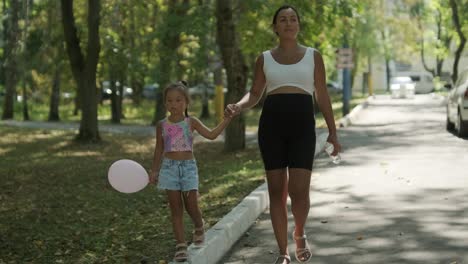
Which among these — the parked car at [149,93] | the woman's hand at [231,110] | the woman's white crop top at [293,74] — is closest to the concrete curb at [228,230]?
the woman's hand at [231,110]

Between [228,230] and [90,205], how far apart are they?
3.45 metres

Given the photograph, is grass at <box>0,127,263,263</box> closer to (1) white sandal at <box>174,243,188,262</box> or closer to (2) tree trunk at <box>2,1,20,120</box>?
(1) white sandal at <box>174,243,188,262</box>

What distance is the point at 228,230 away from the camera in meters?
6.81

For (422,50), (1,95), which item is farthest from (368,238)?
(1,95)

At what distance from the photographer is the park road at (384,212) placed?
20.8ft

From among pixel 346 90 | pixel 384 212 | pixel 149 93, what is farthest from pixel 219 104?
pixel 149 93

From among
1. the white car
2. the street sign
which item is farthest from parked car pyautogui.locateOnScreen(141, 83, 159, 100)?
the white car

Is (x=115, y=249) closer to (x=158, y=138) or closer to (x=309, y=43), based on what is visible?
(x=158, y=138)

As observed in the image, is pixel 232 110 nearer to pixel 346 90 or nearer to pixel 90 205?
pixel 90 205

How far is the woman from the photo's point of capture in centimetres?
550

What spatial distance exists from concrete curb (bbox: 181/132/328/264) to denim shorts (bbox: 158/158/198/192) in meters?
0.53

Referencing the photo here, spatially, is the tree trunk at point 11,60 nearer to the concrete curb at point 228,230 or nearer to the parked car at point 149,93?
the concrete curb at point 228,230

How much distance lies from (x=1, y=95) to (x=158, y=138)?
216 ft

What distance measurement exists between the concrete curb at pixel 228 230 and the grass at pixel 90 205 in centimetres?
33
